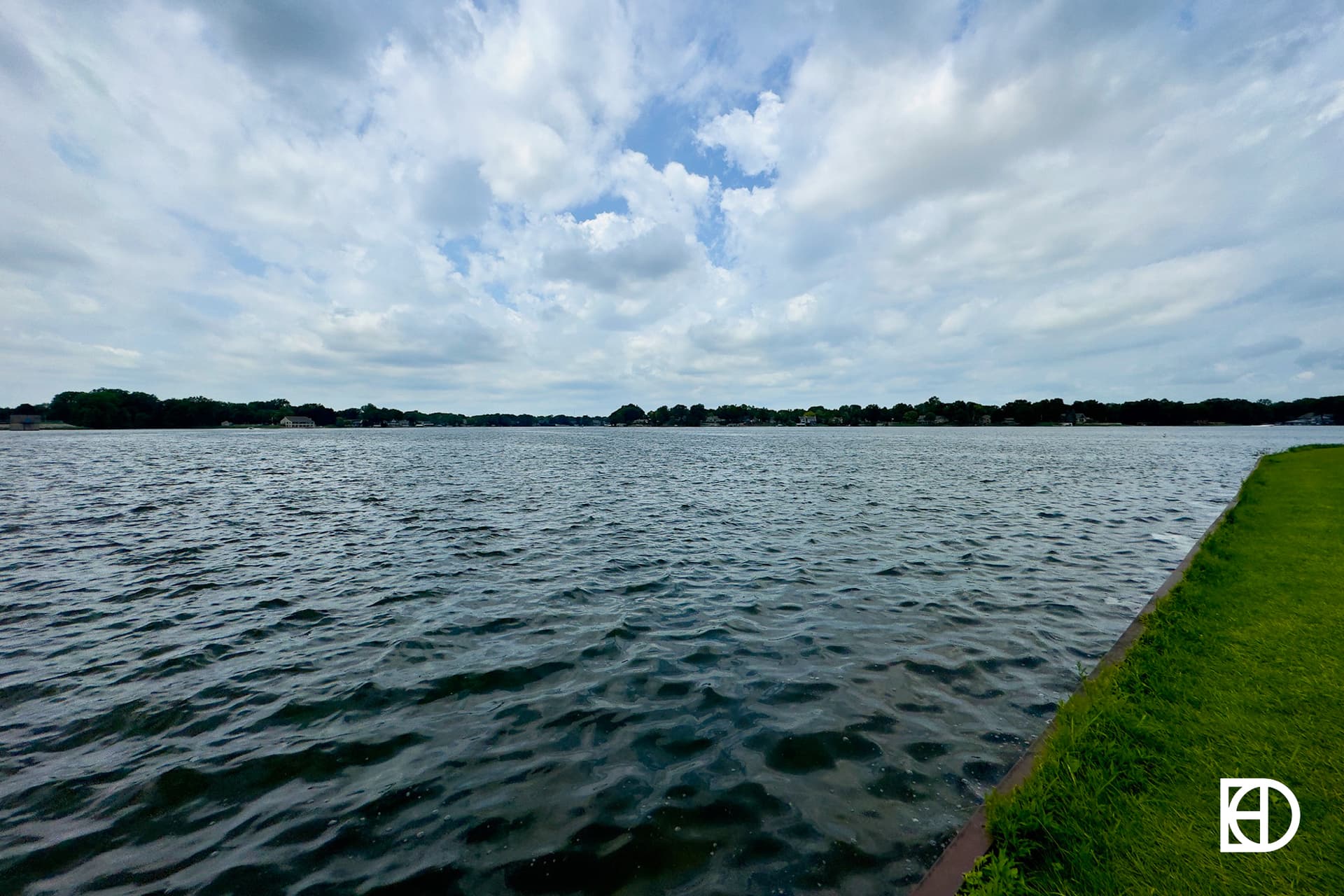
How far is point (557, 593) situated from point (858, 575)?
8177mm

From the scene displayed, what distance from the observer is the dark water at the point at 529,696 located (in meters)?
5.25

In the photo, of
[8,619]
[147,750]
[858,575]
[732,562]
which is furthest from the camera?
[732,562]

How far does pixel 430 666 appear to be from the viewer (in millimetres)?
9445

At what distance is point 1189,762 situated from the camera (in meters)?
5.13

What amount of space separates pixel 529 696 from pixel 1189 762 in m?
8.15

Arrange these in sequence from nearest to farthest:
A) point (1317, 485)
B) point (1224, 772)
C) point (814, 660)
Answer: point (1224, 772), point (814, 660), point (1317, 485)

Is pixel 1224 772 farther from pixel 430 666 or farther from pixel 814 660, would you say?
pixel 430 666

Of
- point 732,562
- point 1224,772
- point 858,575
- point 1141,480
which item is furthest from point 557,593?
point 1141,480

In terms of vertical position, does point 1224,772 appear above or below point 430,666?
above

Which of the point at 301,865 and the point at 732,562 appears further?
the point at 732,562

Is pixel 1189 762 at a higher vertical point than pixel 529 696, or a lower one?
higher

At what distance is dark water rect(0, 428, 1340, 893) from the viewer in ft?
17.2

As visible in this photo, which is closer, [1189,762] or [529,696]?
[1189,762]

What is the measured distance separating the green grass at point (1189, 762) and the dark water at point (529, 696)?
113 cm
